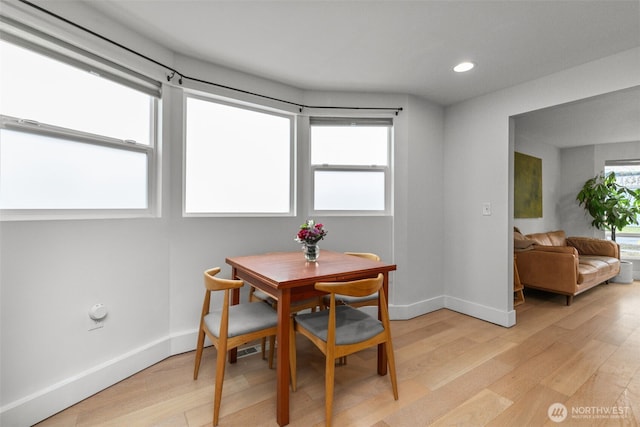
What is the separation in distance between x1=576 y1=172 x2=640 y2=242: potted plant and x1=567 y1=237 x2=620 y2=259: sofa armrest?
16.6 inches

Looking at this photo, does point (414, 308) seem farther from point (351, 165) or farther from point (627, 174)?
point (627, 174)

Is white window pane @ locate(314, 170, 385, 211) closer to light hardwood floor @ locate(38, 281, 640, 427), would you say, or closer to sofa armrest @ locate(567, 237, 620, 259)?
light hardwood floor @ locate(38, 281, 640, 427)

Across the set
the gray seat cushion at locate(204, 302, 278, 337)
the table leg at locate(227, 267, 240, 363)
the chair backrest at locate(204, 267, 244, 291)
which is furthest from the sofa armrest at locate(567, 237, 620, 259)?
the chair backrest at locate(204, 267, 244, 291)

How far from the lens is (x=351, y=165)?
3.05 m

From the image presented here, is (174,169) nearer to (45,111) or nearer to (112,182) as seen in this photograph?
(112,182)

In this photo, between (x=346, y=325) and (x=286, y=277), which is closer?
(x=286, y=277)

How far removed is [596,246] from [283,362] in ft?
18.6

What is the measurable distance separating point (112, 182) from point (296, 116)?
1735 millimetres

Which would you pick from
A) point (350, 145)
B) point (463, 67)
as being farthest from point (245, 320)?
point (463, 67)

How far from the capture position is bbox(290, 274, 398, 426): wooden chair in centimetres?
151

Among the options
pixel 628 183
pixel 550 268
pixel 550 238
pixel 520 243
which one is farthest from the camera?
pixel 628 183

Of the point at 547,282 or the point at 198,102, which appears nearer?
the point at 198,102

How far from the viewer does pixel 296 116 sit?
9.52ft

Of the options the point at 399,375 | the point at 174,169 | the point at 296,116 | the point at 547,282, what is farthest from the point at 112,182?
the point at 547,282
